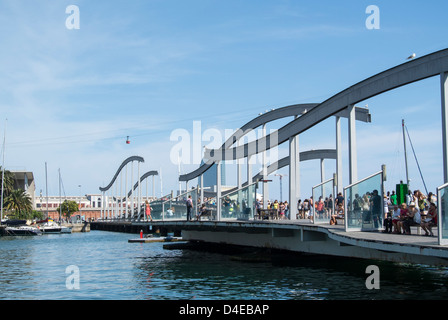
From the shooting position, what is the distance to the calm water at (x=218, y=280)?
18.0 metres

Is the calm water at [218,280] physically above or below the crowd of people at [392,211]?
below

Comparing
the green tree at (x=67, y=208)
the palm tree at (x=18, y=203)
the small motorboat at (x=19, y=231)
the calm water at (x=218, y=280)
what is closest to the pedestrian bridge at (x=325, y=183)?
the calm water at (x=218, y=280)

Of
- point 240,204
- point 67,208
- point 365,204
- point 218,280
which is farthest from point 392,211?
point 67,208

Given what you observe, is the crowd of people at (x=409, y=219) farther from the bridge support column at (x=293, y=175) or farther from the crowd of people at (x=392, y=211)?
the bridge support column at (x=293, y=175)

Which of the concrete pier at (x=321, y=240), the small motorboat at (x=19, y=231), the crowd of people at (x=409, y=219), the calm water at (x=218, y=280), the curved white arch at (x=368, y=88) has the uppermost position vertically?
the curved white arch at (x=368, y=88)

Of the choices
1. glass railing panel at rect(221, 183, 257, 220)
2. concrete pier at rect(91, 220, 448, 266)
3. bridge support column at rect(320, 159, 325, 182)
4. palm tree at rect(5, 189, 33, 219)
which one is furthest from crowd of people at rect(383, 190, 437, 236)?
palm tree at rect(5, 189, 33, 219)

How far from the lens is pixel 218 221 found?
32188 mm

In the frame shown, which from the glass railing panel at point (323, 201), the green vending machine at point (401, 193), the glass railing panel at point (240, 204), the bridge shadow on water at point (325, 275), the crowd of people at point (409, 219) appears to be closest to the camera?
the crowd of people at point (409, 219)

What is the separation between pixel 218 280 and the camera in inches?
870

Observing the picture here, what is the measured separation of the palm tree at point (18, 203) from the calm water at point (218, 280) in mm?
66485

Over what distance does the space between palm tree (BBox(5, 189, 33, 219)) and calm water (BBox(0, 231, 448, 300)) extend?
66.5m

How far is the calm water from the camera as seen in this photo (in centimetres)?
1805

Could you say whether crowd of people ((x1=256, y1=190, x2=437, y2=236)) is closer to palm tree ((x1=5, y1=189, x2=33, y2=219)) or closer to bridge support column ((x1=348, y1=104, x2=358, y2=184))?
bridge support column ((x1=348, y1=104, x2=358, y2=184))

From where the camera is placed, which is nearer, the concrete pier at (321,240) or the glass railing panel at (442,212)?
the glass railing panel at (442,212)
